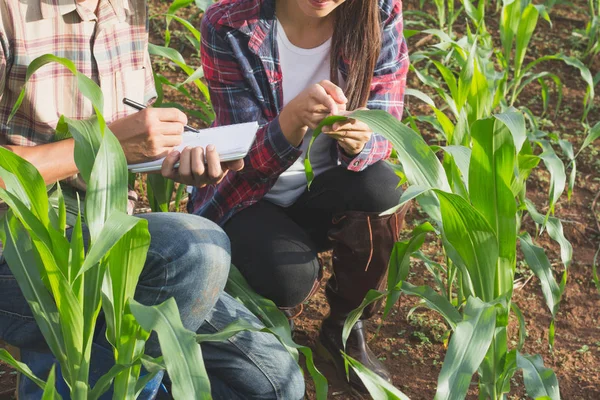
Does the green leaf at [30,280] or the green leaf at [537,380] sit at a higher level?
the green leaf at [30,280]

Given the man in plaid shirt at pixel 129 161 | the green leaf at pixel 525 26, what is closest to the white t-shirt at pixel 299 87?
the man in plaid shirt at pixel 129 161

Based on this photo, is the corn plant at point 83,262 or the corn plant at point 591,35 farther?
the corn plant at point 591,35

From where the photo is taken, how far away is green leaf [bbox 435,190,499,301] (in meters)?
1.20

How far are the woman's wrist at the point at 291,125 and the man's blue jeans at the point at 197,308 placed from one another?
250mm

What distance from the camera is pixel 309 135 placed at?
5.59 ft

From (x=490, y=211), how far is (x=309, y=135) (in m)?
0.52

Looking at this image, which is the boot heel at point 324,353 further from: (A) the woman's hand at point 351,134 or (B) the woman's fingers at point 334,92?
(B) the woman's fingers at point 334,92

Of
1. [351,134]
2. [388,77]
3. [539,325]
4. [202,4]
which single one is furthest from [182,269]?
[202,4]

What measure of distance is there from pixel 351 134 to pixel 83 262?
1.92ft

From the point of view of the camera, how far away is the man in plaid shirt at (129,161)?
1.35m

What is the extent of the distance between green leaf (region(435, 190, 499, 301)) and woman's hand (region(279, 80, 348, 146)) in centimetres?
31

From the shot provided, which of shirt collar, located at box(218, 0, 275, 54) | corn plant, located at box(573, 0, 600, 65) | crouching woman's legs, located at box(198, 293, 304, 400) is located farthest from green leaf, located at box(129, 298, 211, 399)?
corn plant, located at box(573, 0, 600, 65)

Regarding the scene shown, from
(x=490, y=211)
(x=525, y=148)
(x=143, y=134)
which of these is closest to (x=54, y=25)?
(x=143, y=134)

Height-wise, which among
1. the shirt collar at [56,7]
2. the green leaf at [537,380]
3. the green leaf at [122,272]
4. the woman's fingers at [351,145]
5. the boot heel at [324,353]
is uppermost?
the shirt collar at [56,7]
